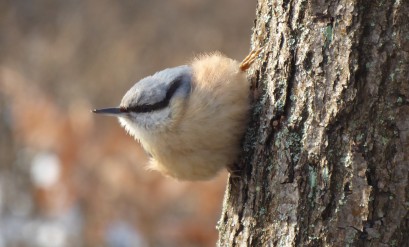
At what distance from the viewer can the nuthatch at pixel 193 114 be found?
254cm

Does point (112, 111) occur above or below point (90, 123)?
below

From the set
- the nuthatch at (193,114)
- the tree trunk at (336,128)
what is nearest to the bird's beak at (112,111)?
the nuthatch at (193,114)

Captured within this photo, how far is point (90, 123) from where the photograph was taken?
728 centimetres

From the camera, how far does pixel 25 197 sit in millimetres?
7379

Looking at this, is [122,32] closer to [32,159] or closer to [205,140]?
[32,159]

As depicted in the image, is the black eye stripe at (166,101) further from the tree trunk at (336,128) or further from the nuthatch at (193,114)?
the tree trunk at (336,128)

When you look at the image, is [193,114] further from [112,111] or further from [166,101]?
[112,111]

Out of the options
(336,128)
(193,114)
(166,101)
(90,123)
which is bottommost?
(336,128)

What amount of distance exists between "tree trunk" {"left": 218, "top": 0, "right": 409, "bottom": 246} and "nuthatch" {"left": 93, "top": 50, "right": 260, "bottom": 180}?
19 centimetres

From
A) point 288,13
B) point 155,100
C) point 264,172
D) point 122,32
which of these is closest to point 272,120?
point 264,172

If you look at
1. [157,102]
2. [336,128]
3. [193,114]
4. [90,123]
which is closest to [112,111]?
[157,102]

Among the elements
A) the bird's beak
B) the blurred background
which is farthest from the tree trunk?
the blurred background

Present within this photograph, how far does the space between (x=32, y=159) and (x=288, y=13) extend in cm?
564

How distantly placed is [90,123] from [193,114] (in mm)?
4818
